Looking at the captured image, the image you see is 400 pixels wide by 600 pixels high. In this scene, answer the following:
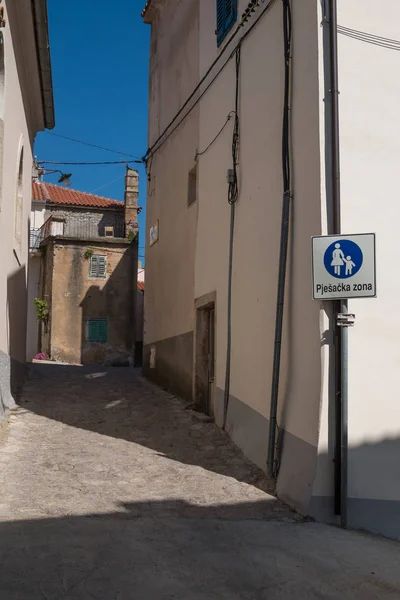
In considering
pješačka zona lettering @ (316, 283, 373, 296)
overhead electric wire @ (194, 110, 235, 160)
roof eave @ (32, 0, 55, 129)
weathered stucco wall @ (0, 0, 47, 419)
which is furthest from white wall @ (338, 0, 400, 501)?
roof eave @ (32, 0, 55, 129)

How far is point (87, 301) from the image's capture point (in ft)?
95.5

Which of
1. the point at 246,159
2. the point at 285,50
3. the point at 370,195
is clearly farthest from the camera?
the point at 246,159

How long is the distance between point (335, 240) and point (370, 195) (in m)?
0.81

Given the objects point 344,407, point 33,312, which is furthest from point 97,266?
point 344,407

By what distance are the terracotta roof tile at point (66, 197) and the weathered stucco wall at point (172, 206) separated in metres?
21.6

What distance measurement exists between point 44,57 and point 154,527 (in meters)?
9.04

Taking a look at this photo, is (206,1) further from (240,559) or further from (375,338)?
(240,559)

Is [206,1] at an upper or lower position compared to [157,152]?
upper

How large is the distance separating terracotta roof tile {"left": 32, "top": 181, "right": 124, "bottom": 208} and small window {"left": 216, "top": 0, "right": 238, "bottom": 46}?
26.4 metres

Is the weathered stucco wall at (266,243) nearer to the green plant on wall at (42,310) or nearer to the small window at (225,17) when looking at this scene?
the small window at (225,17)

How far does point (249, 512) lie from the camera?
21.3ft

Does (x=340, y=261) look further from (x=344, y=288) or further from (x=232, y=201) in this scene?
(x=232, y=201)

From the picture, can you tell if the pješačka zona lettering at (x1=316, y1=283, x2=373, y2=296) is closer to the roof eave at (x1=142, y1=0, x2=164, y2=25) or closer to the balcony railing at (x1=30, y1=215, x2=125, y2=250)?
the roof eave at (x1=142, y1=0, x2=164, y2=25)

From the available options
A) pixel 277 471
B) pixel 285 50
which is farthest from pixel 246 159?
pixel 277 471
